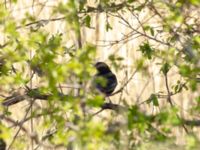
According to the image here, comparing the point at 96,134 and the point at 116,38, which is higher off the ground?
the point at 116,38

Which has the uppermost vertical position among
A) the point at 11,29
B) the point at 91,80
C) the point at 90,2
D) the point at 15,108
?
the point at 90,2

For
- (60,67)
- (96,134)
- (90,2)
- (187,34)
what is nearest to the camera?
(96,134)

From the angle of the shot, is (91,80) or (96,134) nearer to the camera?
(96,134)

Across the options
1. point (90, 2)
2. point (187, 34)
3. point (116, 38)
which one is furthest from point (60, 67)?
point (116, 38)

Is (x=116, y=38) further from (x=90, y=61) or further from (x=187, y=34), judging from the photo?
(x=90, y=61)

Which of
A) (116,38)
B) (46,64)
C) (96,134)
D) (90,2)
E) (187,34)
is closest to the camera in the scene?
(96,134)

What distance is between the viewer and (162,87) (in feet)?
19.5

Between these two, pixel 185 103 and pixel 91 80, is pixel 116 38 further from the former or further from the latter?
pixel 91 80

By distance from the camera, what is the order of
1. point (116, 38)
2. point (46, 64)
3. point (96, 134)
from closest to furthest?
1. point (96, 134)
2. point (46, 64)
3. point (116, 38)

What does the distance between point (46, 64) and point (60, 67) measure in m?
0.26

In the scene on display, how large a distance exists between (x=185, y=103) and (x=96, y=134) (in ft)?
12.1

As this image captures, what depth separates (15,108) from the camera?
5.98 m

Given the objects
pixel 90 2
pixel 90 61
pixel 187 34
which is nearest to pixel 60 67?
pixel 90 61

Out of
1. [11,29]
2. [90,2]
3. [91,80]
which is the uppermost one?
[90,2]
